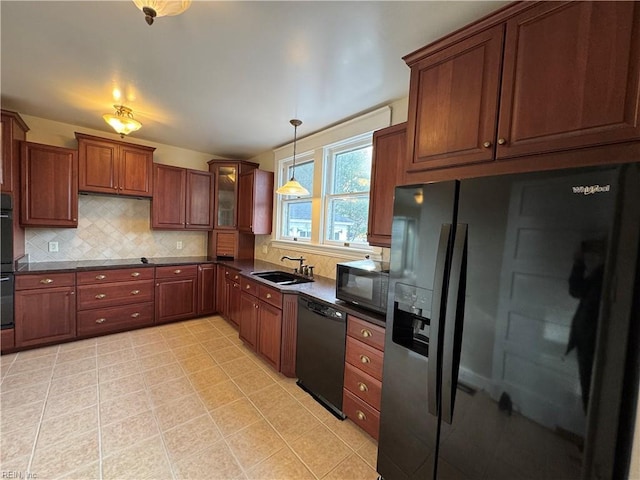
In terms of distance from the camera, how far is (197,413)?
2.05 meters

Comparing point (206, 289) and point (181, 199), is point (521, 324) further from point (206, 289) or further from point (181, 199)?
point (181, 199)

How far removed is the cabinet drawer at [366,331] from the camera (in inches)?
68.6

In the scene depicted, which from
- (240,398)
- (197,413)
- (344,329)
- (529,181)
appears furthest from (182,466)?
(529,181)

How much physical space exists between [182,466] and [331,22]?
2.74m

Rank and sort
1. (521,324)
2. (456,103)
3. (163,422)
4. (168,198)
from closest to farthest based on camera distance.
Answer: (521,324)
(456,103)
(163,422)
(168,198)

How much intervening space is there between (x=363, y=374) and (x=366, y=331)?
0.31m

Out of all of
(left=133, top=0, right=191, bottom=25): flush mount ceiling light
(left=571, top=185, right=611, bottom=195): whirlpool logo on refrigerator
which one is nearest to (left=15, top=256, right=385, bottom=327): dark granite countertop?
(left=571, top=185, right=611, bottom=195): whirlpool logo on refrigerator

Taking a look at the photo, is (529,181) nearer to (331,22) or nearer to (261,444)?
(331,22)

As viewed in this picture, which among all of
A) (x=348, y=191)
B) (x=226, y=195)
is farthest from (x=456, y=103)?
(x=226, y=195)

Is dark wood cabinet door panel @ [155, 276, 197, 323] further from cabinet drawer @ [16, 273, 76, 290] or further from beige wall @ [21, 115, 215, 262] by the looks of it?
cabinet drawer @ [16, 273, 76, 290]

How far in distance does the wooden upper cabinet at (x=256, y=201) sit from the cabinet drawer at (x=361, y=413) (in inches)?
105

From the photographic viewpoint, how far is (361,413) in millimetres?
1868

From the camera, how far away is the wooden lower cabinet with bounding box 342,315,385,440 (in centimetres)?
176

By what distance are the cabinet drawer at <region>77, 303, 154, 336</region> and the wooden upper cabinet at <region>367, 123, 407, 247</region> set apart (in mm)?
3232
